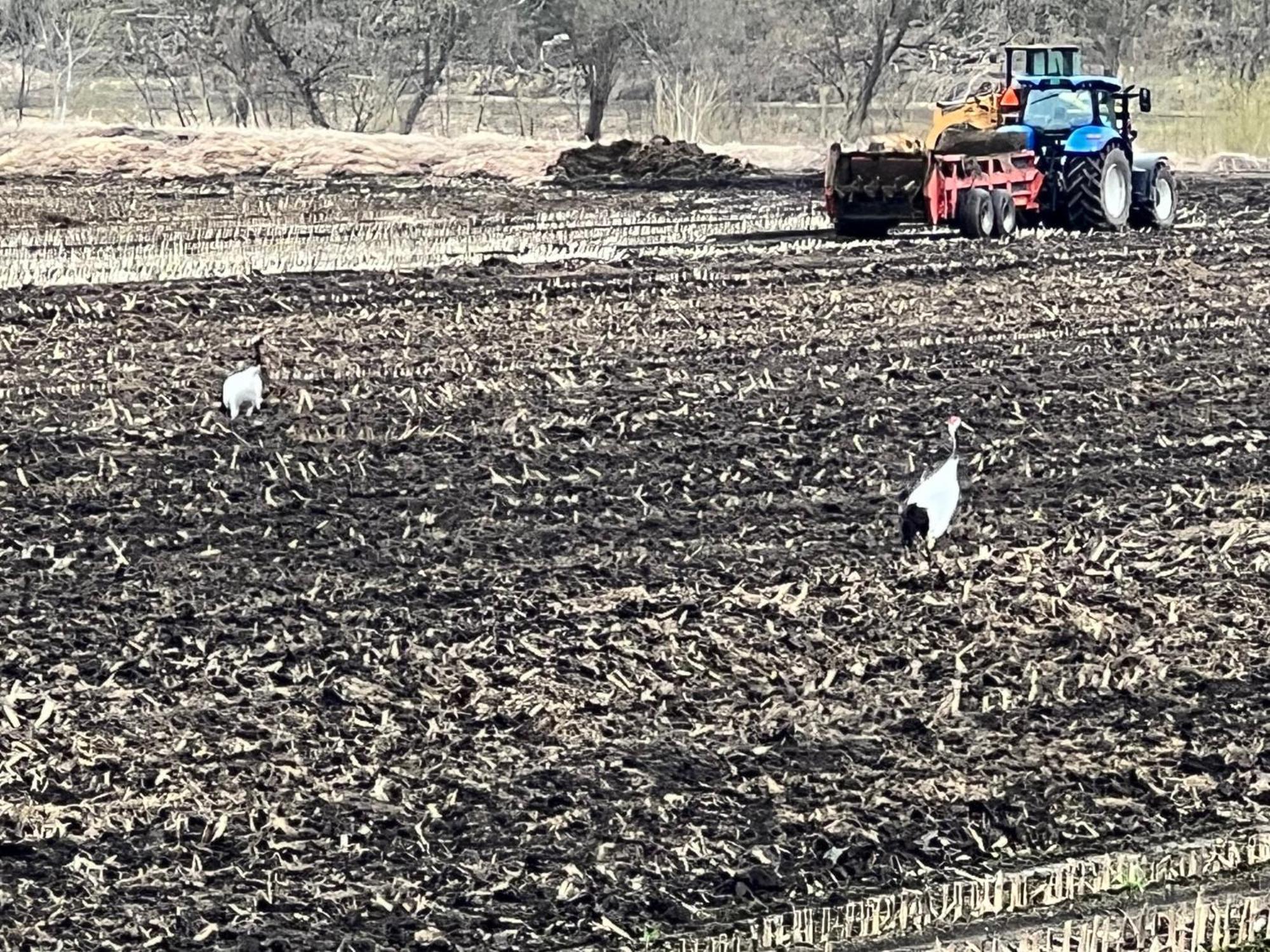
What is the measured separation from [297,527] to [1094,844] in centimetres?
418

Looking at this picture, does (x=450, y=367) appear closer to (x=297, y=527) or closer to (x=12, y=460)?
(x=12, y=460)

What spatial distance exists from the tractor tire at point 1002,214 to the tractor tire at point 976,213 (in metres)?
0.07

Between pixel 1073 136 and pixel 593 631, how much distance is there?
14538 millimetres

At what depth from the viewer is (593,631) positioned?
7.57 meters

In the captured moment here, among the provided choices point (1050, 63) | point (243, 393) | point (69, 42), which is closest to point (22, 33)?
point (69, 42)

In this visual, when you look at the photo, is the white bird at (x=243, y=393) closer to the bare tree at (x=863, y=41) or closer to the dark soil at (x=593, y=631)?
the dark soil at (x=593, y=631)

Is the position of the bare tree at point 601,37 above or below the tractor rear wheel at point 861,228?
above

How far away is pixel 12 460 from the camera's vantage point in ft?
34.2

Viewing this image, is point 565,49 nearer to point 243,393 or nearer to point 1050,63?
point 1050,63

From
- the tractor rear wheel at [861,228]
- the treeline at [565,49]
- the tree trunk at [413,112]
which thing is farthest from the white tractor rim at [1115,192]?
the tree trunk at [413,112]

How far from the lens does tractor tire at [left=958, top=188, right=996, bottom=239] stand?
1986 cm

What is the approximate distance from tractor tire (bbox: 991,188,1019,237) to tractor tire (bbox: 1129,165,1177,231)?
5.88ft

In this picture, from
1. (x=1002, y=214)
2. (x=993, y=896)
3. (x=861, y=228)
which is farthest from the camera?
(x=861, y=228)

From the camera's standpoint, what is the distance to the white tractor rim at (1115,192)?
2080 centimetres
